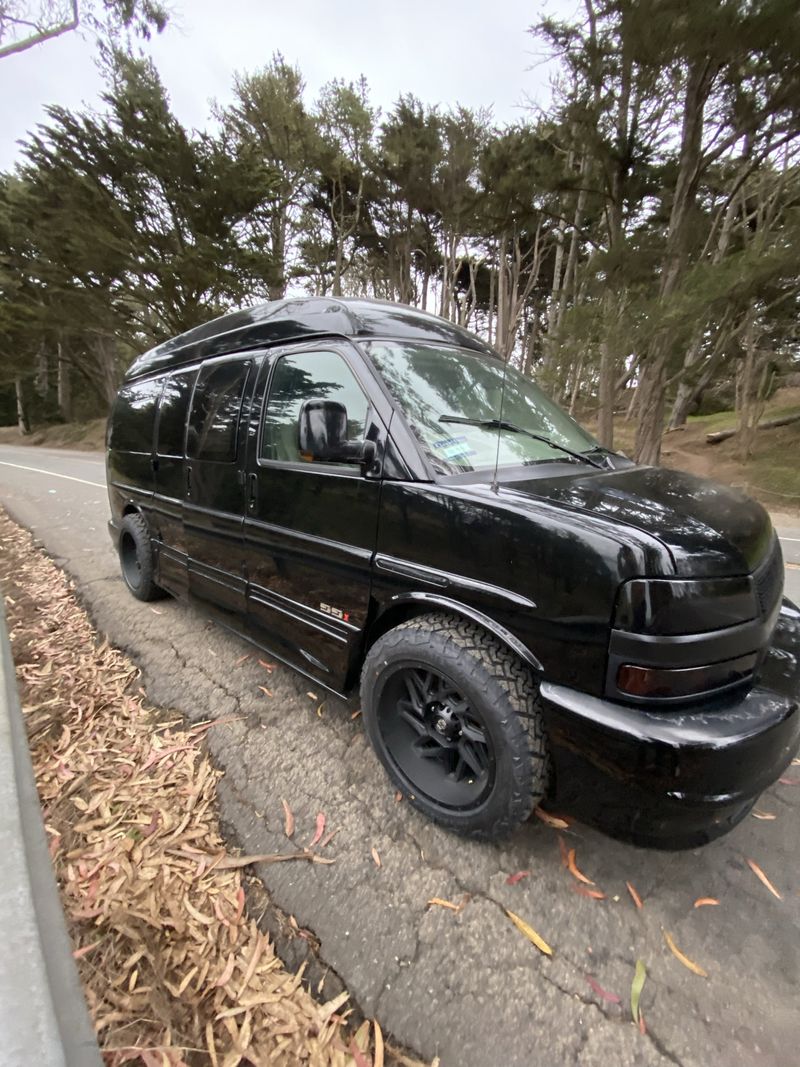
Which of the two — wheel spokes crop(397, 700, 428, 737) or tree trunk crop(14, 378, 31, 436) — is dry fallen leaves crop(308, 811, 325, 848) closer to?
wheel spokes crop(397, 700, 428, 737)

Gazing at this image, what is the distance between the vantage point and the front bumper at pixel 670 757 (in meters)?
1.42

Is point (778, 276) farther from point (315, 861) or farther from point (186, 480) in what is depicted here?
point (315, 861)

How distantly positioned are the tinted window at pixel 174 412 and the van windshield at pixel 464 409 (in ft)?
5.63

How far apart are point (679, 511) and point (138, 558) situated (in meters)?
3.93

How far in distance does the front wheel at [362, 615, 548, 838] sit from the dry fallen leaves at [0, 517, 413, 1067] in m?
0.56

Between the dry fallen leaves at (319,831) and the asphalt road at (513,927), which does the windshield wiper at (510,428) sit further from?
the dry fallen leaves at (319,831)

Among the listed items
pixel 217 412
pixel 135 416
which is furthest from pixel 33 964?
pixel 135 416

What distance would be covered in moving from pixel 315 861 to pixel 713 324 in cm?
1117

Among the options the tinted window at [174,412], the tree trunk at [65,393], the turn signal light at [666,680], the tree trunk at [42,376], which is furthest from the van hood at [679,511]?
the tree trunk at [65,393]

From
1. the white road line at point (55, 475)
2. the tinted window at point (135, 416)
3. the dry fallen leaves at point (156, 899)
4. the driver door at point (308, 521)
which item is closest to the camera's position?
the dry fallen leaves at point (156, 899)

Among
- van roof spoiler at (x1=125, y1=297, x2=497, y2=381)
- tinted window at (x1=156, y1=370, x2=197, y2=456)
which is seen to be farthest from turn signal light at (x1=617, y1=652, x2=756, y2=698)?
tinted window at (x1=156, y1=370, x2=197, y2=456)

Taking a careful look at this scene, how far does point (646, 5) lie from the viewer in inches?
318

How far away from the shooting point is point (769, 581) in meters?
1.78

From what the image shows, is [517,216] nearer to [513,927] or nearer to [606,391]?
[606,391]
